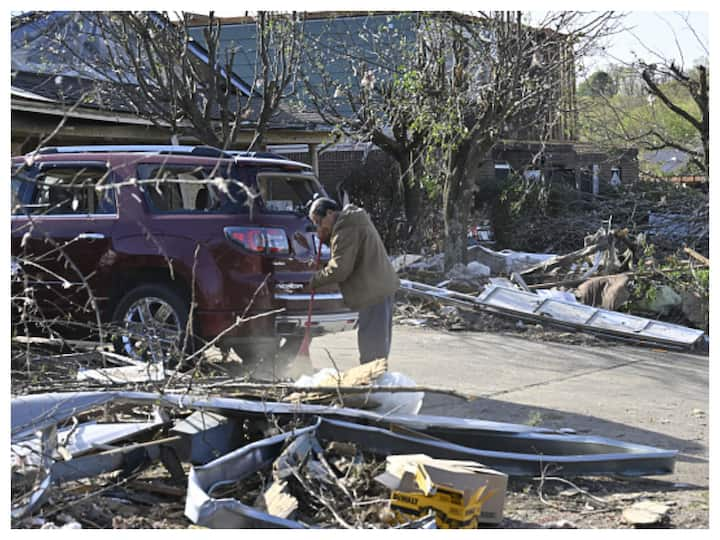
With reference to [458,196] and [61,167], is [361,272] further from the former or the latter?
[458,196]

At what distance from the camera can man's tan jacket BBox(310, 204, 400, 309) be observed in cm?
757

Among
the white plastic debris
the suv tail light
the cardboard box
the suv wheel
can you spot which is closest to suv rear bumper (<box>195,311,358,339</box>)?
the suv wheel

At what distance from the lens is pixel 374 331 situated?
7.75m

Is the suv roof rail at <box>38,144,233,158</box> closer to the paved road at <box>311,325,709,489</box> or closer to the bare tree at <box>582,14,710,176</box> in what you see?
the paved road at <box>311,325,709,489</box>

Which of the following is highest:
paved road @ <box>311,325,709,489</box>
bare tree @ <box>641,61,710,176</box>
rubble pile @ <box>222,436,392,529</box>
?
bare tree @ <box>641,61,710,176</box>

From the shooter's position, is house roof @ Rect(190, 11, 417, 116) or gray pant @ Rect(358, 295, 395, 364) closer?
gray pant @ Rect(358, 295, 395, 364)

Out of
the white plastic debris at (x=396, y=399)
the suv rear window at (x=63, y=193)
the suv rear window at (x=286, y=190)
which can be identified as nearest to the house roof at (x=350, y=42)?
the suv rear window at (x=286, y=190)

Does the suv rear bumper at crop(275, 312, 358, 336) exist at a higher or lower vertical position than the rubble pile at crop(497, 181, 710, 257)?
lower

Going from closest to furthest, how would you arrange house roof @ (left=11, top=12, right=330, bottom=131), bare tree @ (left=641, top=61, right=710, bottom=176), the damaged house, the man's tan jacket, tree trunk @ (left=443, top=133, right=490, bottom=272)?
the man's tan jacket, house roof @ (left=11, top=12, right=330, bottom=131), bare tree @ (left=641, top=61, right=710, bottom=176), tree trunk @ (left=443, top=133, right=490, bottom=272), the damaged house

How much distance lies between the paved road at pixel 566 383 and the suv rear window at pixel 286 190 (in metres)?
1.71

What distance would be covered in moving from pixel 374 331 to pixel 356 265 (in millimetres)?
577

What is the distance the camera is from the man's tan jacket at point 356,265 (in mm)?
7566

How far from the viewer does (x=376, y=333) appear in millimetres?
7742

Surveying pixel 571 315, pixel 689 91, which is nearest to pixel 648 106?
pixel 689 91
